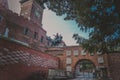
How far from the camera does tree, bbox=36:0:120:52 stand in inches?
233

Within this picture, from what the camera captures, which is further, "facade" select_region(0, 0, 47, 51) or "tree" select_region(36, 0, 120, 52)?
"facade" select_region(0, 0, 47, 51)

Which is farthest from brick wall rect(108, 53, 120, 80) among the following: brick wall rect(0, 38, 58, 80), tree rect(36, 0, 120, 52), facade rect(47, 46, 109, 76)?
brick wall rect(0, 38, 58, 80)

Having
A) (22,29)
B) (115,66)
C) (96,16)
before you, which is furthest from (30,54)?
(22,29)

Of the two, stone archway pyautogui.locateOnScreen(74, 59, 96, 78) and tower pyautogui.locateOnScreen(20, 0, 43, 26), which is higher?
tower pyautogui.locateOnScreen(20, 0, 43, 26)

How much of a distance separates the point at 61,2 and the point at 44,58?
9581mm

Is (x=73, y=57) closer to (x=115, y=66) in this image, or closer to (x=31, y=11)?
(x=115, y=66)

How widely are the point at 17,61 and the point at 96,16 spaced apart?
7258 mm

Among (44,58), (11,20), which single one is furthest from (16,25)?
(44,58)

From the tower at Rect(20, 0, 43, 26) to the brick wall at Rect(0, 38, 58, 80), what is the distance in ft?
46.6

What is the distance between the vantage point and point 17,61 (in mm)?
10164

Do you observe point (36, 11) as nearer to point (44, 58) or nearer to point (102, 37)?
point (44, 58)

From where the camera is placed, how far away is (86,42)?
857cm

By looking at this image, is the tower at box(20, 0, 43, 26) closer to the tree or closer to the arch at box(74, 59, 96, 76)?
the arch at box(74, 59, 96, 76)

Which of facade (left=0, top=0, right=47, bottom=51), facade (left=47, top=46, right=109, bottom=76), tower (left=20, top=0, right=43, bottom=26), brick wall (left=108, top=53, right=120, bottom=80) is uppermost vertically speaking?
tower (left=20, top=0, right=43, bottom=26)
